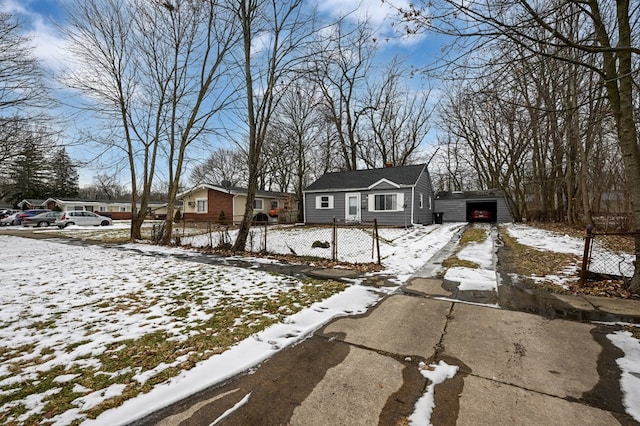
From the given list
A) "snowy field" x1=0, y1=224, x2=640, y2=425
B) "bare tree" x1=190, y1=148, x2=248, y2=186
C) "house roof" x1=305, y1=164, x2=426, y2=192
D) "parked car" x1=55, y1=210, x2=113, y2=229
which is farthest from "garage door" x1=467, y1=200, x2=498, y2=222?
"parked car" x1=55, y1=210, x2=113, y2=229

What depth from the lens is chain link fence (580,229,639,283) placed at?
4.83 m

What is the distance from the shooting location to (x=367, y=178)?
1927 centimetres

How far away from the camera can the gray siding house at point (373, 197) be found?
1686cm

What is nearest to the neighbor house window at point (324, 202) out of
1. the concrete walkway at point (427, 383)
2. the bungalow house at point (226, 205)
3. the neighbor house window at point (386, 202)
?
the neighbor house window at point (386, 202)

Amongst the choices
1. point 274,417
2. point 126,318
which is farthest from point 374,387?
point 126,318

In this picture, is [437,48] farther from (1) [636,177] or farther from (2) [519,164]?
(2) [519,164]

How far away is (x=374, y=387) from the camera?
2295mm

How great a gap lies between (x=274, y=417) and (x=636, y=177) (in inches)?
258

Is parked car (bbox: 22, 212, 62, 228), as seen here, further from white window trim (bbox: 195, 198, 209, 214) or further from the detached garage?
the detached garage

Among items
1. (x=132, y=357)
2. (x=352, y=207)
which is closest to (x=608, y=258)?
(x=132, y=357)

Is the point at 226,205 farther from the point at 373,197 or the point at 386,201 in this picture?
the point at 386,201

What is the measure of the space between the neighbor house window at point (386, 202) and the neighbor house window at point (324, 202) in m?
2.98

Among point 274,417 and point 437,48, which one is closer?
point 274,417

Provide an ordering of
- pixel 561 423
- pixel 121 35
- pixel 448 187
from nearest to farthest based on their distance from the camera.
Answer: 1. pixel 561 423
2. pixel 121 35
3. pixel 448 187
